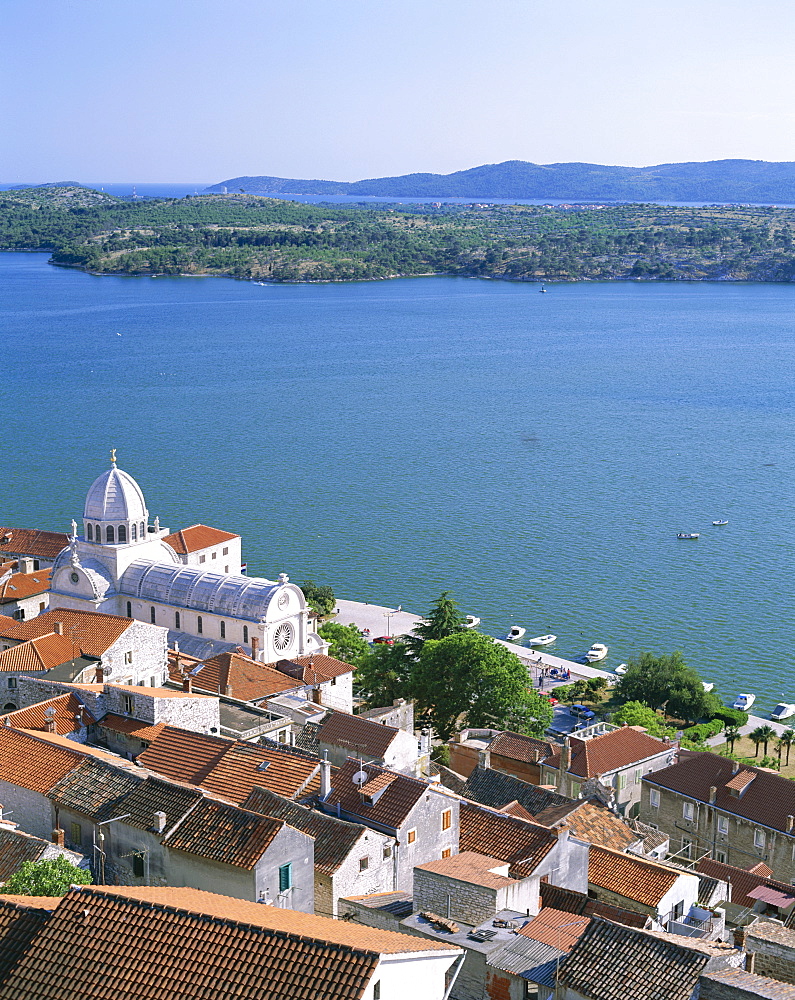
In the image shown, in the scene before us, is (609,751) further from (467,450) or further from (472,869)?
(467,450)

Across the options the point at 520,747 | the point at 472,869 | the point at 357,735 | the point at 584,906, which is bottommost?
the point at 520,747

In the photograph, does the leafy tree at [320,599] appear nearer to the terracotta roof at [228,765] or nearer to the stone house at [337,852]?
the terracotta roof at [228,765]

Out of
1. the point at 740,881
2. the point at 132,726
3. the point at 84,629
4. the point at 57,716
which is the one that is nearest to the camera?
the point at 132,726

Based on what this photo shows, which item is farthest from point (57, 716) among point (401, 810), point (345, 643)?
point (345, 643)

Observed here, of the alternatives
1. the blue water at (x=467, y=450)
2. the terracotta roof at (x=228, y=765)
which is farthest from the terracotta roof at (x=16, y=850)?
the blue water at (x=467, y=450)

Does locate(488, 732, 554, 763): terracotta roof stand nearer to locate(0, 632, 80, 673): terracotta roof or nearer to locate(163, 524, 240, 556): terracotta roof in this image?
locate(0, 632, 80, 673): terracotta roof

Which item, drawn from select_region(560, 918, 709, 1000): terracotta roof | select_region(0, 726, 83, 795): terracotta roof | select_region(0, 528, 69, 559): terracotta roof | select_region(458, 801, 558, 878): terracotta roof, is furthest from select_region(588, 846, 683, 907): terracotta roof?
select_region(0, 528, 69, 559): terracotta roof
